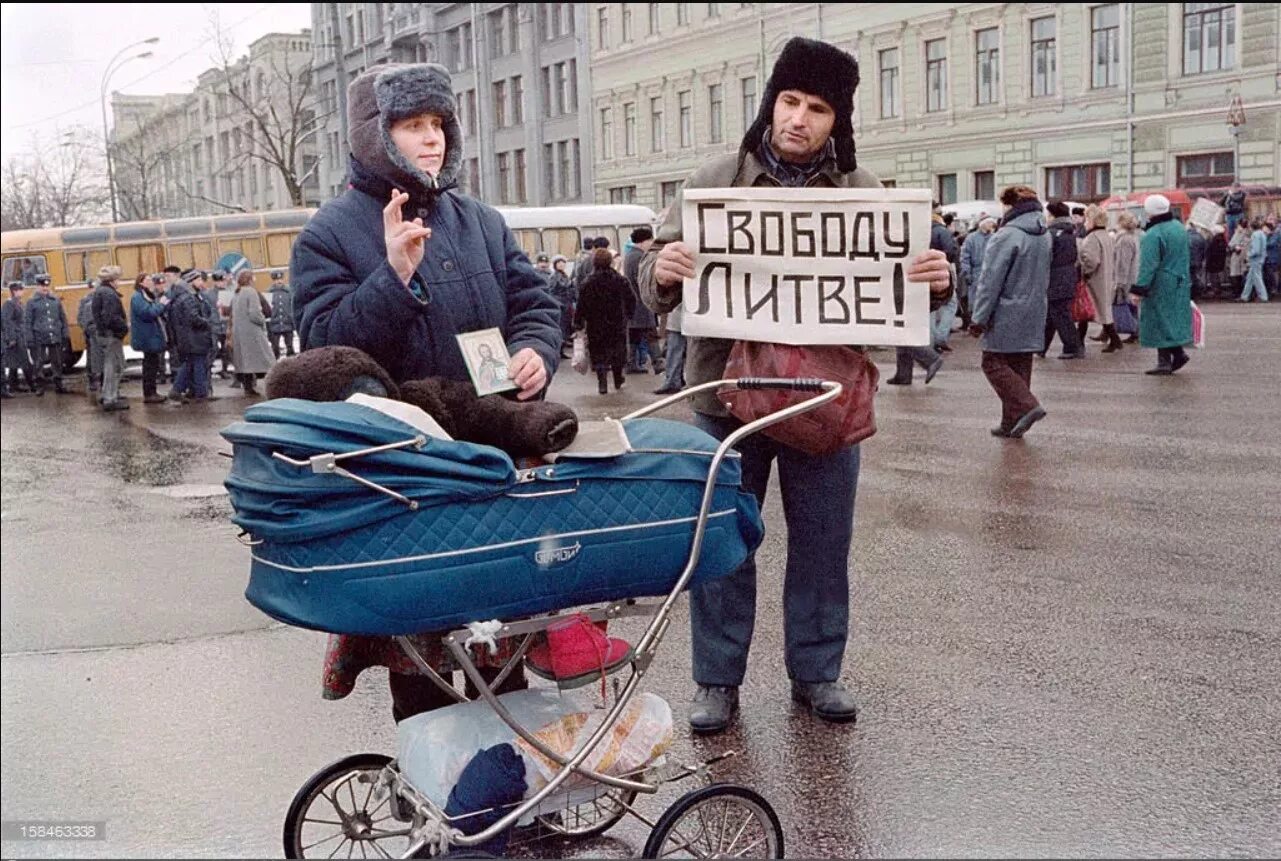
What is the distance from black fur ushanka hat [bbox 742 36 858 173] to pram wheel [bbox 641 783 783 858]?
2.02 metres

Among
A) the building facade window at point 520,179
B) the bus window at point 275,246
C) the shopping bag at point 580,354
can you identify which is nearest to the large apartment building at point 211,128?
the bus window at point 275,246

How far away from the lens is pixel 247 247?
109 ft

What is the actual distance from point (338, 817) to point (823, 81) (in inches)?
99.8

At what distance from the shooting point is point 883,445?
38.0 feet

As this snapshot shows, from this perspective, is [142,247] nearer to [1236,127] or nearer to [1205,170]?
[1236,127]

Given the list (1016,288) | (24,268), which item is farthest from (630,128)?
(1016,288)

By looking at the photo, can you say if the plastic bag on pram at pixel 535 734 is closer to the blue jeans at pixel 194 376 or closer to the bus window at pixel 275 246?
the blue jeans at pixel 194 376

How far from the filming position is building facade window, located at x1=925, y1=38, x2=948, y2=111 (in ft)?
149

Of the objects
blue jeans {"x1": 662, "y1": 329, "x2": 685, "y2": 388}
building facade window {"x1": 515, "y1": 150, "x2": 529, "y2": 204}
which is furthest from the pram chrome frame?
building facade window {"x1": 515, "y1": 150, "x2": 529, "y2": 204}

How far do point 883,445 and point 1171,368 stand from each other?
6080mm

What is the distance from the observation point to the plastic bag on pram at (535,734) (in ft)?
11.3

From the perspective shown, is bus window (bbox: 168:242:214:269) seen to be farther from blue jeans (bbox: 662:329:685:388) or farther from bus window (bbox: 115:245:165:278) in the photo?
blue jeans (bbox: 662:329:685:388)

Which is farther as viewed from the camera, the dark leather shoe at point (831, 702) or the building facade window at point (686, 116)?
the building facade window at point (686, 116)

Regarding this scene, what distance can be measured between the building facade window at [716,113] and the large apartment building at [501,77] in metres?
9.85
